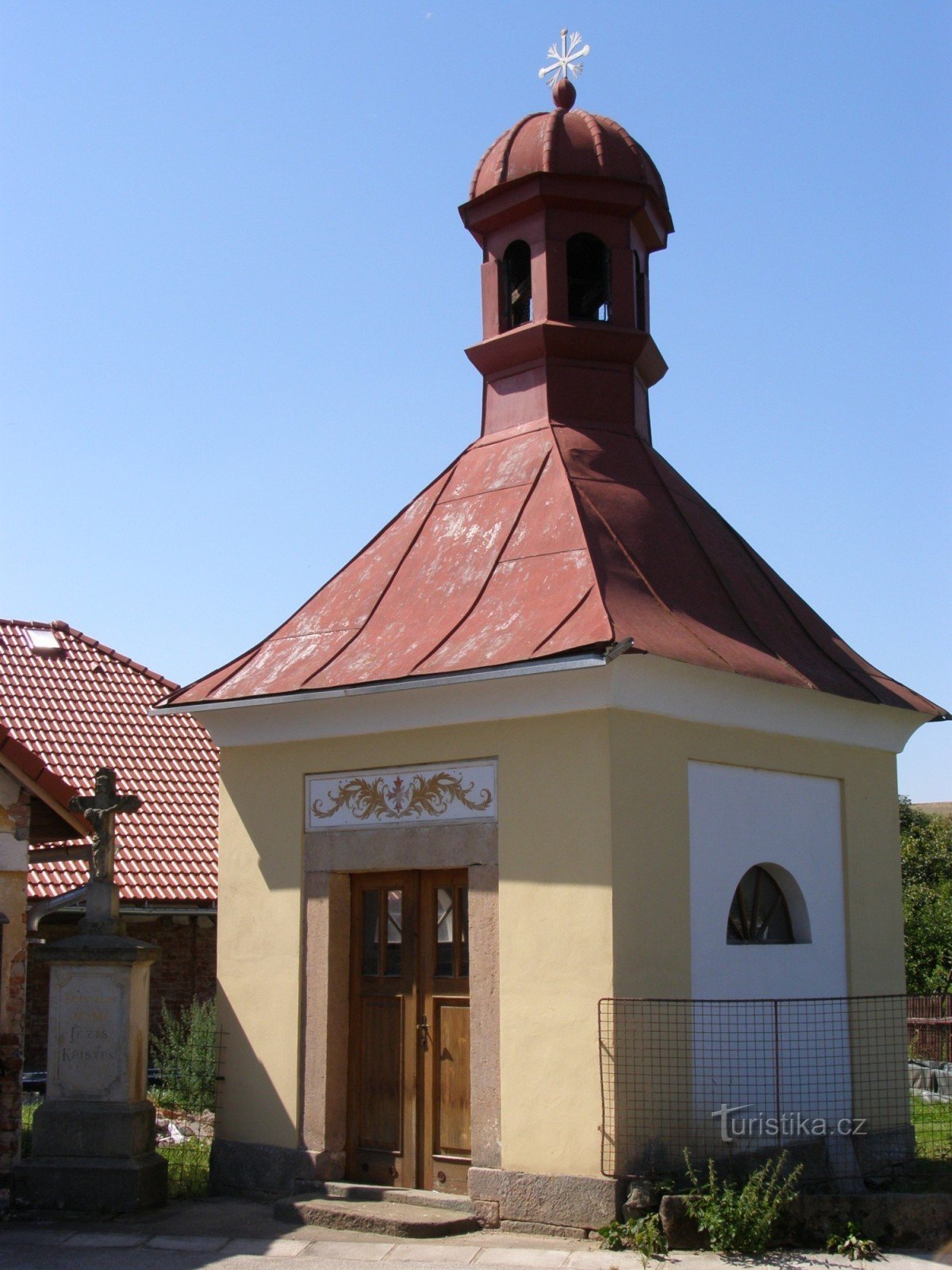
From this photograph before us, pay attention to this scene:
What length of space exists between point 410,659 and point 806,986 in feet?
12.2

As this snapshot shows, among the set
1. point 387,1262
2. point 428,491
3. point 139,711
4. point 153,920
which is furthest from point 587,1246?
point 139,711

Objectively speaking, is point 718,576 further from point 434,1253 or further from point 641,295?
point 434,1253

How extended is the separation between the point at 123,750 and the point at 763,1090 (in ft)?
32.9

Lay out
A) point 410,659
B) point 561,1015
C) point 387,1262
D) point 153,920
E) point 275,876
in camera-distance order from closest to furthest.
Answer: point 387,1262 → point 561,1015 → point 410,659 → point 275,876 → point 153,920

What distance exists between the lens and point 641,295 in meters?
12.1

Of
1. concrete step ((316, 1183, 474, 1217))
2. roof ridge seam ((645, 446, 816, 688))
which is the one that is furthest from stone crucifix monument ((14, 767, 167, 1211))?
roof ridge seam ((645, 446, 816, 688))

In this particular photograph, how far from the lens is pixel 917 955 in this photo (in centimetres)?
2344

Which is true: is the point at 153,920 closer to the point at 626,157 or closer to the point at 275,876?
the point at 275,876

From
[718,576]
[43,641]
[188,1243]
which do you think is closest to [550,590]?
[718,576]

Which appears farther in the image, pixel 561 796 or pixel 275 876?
pixel 275 876

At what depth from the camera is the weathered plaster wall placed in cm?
841

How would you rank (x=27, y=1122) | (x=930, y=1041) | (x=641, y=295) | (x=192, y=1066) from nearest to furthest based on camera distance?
(x=641, y=295), (x=27, y=1122), (x=192, y=1066), (x=930, y=1041)

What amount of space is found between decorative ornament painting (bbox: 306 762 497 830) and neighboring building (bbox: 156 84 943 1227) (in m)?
0.02

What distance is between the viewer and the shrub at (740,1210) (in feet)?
25.1
